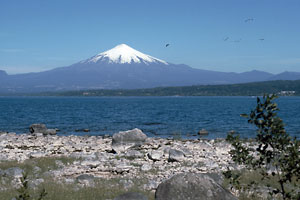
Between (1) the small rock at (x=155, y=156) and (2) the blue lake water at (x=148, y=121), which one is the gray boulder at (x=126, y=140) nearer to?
(1) the small rock at (x=155, y=156)

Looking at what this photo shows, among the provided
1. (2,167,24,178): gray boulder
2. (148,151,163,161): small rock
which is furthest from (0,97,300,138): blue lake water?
(2,167,24,178): gray boulder

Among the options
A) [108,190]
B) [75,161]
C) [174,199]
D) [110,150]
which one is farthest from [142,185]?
[110,150]

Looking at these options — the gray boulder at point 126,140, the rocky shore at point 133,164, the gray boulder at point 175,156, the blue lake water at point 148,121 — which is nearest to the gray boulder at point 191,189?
the rocky shore at point 133,164

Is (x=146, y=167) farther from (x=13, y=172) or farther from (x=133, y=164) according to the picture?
(x=13, y=172)

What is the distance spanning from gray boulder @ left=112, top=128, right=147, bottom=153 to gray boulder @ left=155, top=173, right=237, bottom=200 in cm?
1635

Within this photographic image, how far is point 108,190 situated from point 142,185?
2142mm

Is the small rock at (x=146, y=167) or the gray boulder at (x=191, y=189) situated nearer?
the gray boulder at (x=191, y=189)

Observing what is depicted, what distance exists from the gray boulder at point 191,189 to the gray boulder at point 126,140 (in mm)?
16347

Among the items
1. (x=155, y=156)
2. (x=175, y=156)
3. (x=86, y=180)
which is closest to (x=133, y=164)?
(x=155, y=156)

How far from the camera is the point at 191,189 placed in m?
9.75

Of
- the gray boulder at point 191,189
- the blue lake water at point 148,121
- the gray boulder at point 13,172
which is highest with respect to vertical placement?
the gray boulder at point 191,189

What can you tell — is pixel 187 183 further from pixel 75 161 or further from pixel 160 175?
pixel 75 161

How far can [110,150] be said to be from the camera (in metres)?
27.3

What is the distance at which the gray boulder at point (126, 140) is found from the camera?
2620 cm
